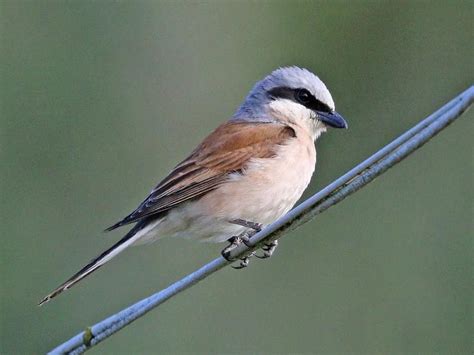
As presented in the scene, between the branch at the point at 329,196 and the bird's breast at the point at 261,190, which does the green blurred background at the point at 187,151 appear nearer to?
the bird's breast at the point at 261,190

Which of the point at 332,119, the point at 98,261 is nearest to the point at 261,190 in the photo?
the point at 332,119

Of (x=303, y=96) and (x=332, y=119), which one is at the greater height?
(x=303, y=96)

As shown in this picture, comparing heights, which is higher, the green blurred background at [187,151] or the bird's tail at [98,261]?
the green blurred background at [187,151]

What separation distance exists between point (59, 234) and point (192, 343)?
1.12m

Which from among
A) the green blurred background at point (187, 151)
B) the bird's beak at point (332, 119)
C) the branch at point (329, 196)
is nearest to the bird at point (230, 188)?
the bird's beak at point (332, 119)

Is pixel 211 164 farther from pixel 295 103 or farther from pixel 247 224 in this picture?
pixel 295 103

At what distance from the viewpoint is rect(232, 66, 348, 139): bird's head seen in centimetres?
404

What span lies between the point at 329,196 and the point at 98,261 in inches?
51.0

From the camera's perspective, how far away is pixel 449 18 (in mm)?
6723

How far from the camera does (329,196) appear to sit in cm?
218

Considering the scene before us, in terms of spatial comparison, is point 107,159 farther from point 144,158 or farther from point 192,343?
point 192,343

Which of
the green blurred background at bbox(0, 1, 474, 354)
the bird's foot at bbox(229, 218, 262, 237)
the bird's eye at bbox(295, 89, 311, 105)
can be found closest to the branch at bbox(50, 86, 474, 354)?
the bird's foot at bbox(229, 218, 262, 237)

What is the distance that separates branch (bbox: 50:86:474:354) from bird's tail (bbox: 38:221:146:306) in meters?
0.60

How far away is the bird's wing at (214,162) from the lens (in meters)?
3.54
